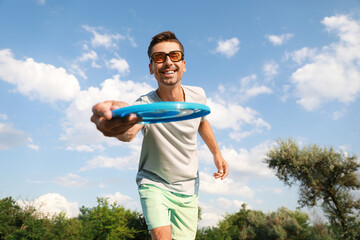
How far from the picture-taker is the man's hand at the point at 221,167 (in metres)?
4.28

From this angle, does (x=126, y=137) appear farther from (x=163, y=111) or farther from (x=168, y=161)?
(x=168, y=161)

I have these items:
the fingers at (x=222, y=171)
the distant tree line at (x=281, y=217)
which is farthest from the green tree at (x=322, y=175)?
the fingers at (x=222, y=171)

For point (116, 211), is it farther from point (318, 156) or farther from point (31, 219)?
point (318, 156)

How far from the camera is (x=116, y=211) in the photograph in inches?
1451

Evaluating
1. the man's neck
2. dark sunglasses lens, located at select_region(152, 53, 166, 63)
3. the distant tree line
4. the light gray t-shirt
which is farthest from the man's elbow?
the distant tree line

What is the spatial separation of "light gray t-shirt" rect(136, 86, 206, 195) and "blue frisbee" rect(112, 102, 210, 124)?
0.55m

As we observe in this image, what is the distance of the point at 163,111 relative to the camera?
7.71 feet

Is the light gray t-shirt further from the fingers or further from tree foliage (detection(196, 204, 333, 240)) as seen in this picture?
tree foliage (detection(196, 204, 333, 240))

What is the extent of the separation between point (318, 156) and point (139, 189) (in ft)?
77.2

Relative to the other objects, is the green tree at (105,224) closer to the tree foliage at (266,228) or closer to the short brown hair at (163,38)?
the tree foliage at (266,228)

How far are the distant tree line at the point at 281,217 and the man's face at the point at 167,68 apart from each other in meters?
22.0

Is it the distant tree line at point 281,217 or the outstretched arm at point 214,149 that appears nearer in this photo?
the outstretched arm at point 214,149

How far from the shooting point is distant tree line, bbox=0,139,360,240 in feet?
74.0

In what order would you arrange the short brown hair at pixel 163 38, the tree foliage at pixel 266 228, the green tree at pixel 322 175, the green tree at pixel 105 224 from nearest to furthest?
the short brown hair at pixel 163 38 → the green tree at pixel 322 175 → the tree foliage at pixel 266 228 → the green tree at pixel 105 224
